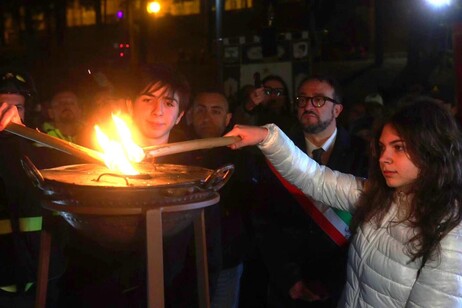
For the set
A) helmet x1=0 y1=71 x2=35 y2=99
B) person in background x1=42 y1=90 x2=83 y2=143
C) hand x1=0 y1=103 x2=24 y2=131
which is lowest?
person in background x1=42 y1=90 x2=83 y2=143

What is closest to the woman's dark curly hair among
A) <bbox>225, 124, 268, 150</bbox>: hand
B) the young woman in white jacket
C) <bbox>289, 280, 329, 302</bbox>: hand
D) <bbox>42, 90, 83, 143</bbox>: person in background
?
the young woman in white jacket

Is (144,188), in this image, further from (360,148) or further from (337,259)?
(360,148)

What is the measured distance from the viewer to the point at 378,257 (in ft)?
7.49

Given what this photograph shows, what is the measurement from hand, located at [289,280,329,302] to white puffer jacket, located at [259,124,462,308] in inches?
28.1

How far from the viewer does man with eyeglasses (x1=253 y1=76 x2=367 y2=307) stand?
3.30 metres

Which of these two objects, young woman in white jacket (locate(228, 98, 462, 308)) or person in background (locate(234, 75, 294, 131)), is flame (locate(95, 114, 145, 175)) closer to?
young woman in white jacket (locate(228, 98, 462, 308))

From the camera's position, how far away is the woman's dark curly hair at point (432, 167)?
2.18 meters

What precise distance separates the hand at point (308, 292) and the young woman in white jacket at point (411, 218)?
0.82m

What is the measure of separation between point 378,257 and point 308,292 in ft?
3.72

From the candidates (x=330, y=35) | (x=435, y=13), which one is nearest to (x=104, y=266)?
(x=435, y=13)

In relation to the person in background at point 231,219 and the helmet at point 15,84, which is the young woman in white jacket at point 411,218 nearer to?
the person in background at point 231,219

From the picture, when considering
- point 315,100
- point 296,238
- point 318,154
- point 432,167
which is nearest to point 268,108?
point 315,100

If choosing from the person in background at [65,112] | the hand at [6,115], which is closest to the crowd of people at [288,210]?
the hand at [6,115]

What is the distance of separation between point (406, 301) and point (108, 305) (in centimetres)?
159
